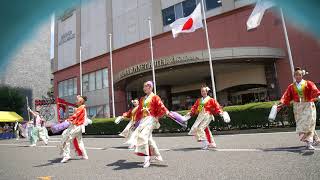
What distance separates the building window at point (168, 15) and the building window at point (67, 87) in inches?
647

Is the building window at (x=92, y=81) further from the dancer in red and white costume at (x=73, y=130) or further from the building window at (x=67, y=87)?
the dancer in red and white costume at (x=73, y=130)

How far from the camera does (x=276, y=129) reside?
533 inches

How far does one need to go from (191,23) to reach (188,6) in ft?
33.9

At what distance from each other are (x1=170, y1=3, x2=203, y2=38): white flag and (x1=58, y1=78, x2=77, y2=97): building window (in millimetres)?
23705

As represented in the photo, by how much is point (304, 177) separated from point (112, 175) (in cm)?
321

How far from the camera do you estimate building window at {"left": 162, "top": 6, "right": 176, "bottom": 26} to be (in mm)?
30781

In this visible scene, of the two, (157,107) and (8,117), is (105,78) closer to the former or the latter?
(8,117)

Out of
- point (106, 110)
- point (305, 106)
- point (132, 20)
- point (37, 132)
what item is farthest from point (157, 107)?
point (106, 110)

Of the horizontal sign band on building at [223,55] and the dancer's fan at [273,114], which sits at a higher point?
the horizontal sign band on building at [223,55]

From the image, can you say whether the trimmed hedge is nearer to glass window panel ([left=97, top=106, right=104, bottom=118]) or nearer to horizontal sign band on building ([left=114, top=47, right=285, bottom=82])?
horizontal sign band on building ([left=114, top=47, right=285, bottom=82])

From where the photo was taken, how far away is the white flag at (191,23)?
2006 centimetres

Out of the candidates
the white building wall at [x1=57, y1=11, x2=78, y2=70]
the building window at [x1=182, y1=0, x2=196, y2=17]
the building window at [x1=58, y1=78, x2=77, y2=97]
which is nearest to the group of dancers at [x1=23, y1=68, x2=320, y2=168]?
the building window at [x1=182, y1=0, x2=196, y2=17]

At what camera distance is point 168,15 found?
102 feet

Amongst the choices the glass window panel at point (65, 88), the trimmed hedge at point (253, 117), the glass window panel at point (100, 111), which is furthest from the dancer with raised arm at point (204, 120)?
the glass window panel at point (65, 88)
